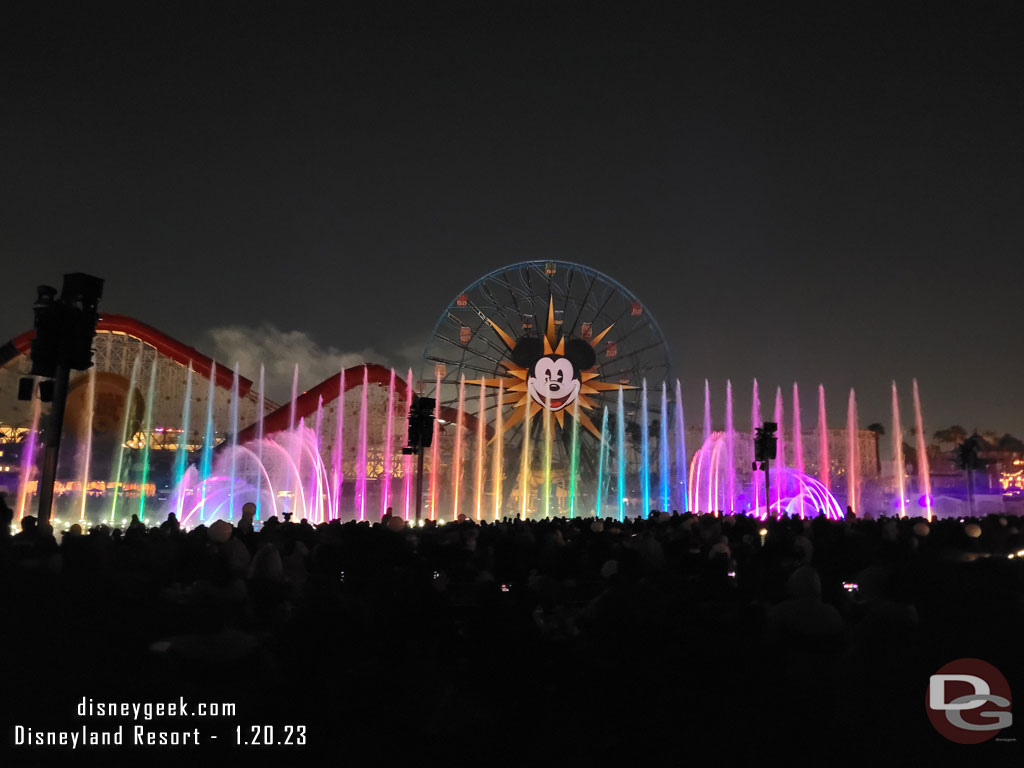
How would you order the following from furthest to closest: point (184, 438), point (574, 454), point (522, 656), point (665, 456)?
point (574, 454)
point (665, 456)
point (184, 438)
point (522, 656)

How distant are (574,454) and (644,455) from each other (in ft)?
12.9

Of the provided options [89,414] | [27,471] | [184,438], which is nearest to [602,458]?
[184,438]

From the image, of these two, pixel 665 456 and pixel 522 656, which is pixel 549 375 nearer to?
pixel 665 456

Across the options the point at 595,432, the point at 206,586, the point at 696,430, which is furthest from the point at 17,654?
the point at 696,430

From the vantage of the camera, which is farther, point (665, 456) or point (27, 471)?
point (665, 456)

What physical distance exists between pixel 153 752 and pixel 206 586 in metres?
1.04

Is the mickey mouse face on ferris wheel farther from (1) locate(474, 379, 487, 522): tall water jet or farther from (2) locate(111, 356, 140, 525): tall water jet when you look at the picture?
(2) locate(111, 356, 140, 525): tall water jet

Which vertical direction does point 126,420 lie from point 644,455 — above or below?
above

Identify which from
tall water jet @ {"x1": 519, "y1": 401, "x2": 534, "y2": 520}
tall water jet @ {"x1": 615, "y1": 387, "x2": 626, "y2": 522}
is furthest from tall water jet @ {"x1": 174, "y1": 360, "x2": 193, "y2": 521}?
tall water jet @ {"x1": 615, "y1": 387, "x2": 626, "y2": 522}

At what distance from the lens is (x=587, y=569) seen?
32.2 feet

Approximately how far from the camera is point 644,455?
48.1m

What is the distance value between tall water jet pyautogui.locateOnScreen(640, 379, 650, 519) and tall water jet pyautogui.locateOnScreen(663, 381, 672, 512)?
2.58ft

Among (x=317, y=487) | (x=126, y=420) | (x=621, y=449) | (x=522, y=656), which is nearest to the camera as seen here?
(x=522, y=656)

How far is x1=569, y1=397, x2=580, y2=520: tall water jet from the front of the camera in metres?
46.9
